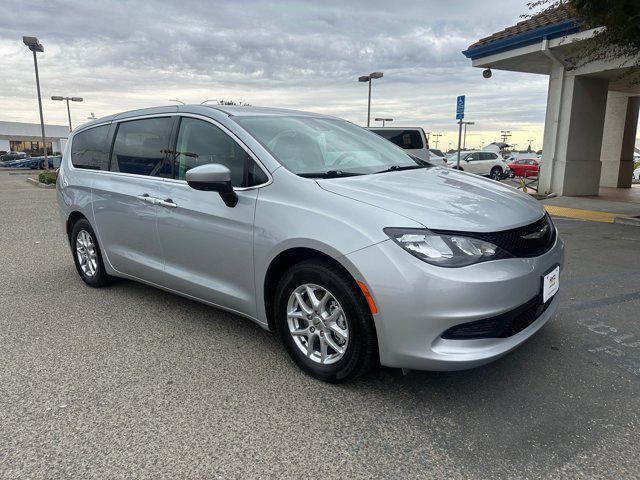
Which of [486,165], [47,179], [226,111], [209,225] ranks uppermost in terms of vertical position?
[226,111]

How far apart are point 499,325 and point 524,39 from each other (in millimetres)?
12602

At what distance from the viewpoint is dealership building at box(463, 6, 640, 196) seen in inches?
500

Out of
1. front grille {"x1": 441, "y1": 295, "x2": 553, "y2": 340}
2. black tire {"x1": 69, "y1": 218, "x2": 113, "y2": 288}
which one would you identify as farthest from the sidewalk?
black tire {"x1": 69, "y1": 218, "x2": 113, "y2": 288}

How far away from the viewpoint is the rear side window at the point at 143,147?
4.06m

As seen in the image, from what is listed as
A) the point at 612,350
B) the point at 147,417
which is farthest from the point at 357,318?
the point at 612,350

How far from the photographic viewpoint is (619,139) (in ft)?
57.4

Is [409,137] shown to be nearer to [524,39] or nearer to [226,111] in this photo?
[524,39]

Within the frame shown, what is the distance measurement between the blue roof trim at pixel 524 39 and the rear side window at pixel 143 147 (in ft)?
34.2

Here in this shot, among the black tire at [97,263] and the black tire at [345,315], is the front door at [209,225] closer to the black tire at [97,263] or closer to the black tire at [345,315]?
the black tire at [345,315]

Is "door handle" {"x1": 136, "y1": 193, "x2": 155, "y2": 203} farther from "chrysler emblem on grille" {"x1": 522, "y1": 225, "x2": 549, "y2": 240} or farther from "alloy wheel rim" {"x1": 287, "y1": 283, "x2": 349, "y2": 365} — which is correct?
"chrysler emblem on grille" {"x1": 522, "y1": 225, "x2": 549, "y2": 240}

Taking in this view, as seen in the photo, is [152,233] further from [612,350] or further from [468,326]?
[612,350]

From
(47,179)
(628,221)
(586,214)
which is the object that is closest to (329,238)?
(628,221)

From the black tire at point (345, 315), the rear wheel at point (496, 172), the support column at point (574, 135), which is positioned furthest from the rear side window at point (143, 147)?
the rear wheel at point (496, 172)

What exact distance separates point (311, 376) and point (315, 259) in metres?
0.77
